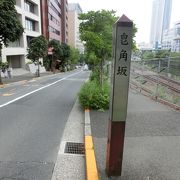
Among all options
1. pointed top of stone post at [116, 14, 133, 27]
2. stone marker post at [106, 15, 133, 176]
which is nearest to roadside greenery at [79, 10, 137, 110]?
stone marker post at [106, 15, 133, 176]

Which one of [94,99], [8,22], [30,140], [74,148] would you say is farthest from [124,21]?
[8,22]

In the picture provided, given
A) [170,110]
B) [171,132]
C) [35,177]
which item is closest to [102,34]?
[170,110]

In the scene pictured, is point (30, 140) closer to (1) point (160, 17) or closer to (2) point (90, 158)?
(2) point (90, 158)

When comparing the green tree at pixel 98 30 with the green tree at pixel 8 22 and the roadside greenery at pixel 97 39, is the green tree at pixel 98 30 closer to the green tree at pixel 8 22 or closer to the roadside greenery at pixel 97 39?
the roadside greenery at pixel 97 39

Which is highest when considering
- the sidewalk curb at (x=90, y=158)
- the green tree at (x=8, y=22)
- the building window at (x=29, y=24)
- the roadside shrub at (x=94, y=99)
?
the building window at (x=29, y=24)

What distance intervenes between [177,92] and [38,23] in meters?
37.5

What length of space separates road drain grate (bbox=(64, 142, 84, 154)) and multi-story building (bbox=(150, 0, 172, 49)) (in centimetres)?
9680

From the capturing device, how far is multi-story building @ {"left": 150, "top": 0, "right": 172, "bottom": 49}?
9438 centimetres

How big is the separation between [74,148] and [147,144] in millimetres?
1663

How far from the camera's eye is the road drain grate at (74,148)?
4363mm

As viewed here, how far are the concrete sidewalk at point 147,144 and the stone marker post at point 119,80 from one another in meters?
0.65

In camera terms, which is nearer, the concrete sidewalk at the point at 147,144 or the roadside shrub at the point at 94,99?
the concrete sidewalk at the point at 147,144

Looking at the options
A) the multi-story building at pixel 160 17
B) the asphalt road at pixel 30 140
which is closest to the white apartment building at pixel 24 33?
the asphalt road at pixel 30 140

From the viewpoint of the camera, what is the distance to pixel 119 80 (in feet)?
9.45
